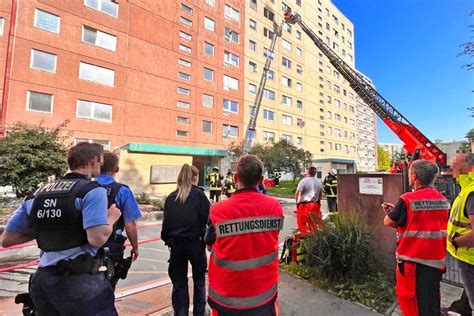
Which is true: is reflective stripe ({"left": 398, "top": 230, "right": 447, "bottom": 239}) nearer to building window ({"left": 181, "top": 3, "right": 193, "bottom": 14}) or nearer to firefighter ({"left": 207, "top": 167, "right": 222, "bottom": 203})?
firefighter ({"left": 207, "top": 167, "right": 222, "bottom": 203})

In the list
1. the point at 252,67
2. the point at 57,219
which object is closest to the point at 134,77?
the point at 252,67

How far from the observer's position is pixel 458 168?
280 centimetres

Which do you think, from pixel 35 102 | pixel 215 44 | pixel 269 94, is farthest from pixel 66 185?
pixel 269 94

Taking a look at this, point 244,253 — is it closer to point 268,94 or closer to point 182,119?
point 182,119

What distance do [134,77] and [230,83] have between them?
429 inches

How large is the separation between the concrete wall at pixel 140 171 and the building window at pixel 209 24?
598 inches

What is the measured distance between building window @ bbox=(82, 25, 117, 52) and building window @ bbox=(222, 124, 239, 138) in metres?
12.5

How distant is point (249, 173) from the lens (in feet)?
6.91

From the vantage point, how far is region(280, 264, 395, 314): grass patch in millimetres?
3471

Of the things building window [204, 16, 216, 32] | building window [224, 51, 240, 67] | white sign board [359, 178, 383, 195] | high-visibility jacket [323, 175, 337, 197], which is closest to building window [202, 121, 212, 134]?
building window [224, 51, 240, 67]

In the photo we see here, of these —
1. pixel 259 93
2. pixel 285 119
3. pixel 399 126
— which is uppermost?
pixel 259 93

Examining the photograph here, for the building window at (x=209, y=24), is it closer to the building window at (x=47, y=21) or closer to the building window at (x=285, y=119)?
the building window at (x=47, y=21)

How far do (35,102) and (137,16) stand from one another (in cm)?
1111

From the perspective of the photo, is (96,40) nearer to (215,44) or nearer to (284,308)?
(215,44)
